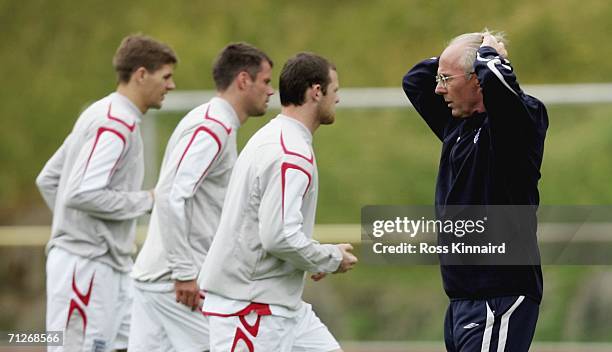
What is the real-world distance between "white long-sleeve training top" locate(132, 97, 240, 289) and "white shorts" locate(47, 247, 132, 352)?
0.34m

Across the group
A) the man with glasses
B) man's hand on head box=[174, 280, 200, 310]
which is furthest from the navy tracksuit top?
man's hand on head box=[174, 280, 200, 310]

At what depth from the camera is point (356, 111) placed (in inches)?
426

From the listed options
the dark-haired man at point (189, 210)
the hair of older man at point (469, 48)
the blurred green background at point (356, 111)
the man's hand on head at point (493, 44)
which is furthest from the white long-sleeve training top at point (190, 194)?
the blurred green background at point (356, 111)

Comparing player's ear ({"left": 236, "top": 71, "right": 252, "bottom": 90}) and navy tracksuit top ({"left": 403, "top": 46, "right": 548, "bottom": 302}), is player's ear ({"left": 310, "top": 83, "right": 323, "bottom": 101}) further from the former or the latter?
player's ear ({"left": 236, "top": 71, "right": 252, "bottom": 90})

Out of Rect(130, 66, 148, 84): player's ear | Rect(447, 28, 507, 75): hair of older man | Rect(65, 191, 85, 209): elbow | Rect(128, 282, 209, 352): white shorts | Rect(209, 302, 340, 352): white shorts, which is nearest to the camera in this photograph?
Rect(447, 28, 507, 75): hair of older man

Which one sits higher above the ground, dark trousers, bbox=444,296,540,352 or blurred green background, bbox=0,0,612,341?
blurred green background, bbox=0,0,612,341

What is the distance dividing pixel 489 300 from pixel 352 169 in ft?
19.0

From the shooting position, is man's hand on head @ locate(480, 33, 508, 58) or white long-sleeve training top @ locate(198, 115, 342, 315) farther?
white long-sleeve training top @ locate(198, 115, 342, 315)

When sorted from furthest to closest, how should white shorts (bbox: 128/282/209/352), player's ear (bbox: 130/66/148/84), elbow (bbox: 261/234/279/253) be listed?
1. player's ear (bbox: 130/66/148/84)
2. white shorts (bbox: 128/282/209/352)
3. elbow (bbox: 261/234/279/253)

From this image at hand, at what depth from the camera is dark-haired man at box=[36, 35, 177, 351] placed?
21.8ft

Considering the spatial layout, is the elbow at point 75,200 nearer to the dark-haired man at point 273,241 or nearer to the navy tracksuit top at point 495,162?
the dark-haired man at point 273,241

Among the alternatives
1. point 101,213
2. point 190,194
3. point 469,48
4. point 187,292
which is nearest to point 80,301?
point 101,213

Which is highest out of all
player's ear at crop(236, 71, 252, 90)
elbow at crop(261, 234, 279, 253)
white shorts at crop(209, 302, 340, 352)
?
player's ear at crop(236, 71, 252, 90)

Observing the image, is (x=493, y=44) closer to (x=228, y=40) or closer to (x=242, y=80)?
(x=242, y=80)
